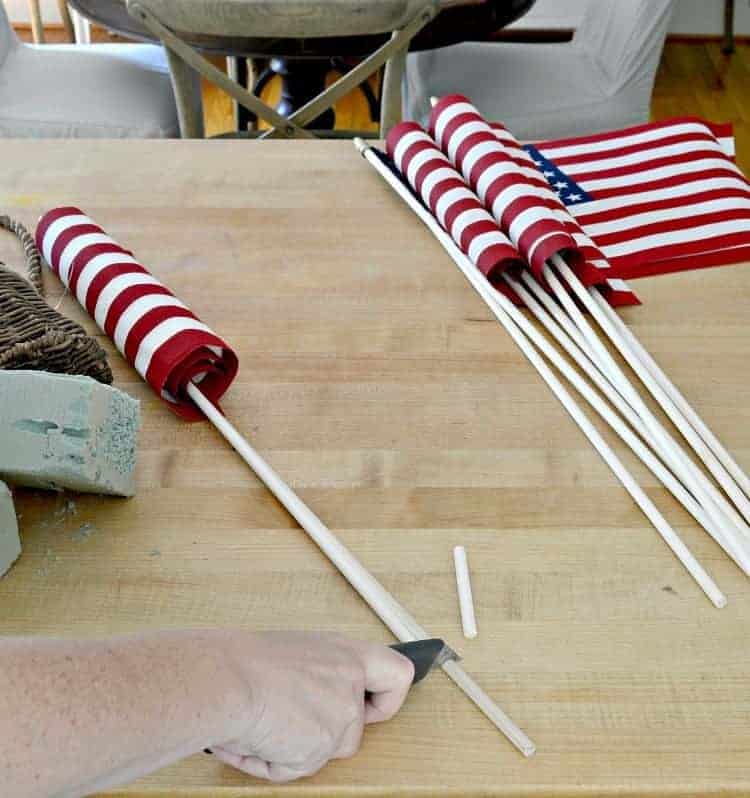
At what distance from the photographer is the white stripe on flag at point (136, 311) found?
97 centimetres

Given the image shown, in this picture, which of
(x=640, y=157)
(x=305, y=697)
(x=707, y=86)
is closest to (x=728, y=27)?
(x=707, y=86)

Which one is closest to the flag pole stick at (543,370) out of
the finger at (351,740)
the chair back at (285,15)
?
the finger at (351,740)

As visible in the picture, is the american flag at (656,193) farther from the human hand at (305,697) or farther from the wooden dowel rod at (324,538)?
the human hand at (305,697)

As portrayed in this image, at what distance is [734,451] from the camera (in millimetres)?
892

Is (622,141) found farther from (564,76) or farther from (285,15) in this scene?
(564,76)

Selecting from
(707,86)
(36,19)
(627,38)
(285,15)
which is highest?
(285,15)

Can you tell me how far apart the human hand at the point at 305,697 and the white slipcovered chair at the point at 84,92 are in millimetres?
1743

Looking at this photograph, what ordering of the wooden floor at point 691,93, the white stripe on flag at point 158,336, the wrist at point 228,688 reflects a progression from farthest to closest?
the wooden floor at point 691,93, the white stripe on flag at point 158,336, the wrist at point 228,688

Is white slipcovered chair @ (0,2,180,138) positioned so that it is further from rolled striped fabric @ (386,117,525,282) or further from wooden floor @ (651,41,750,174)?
wooden floor @ (651,41,750,174)

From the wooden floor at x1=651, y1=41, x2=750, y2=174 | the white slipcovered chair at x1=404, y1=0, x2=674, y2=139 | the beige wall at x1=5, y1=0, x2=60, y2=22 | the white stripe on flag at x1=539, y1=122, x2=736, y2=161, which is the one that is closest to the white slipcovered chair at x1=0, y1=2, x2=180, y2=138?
the white slipcovered chair at x1=404, y1=0, x2=674, y2=139

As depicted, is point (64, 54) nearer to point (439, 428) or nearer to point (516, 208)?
Answer: point (516, 208)

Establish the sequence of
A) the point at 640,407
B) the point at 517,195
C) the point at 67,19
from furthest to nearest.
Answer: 1. the point at 67,19
2. the point at 517,195
3. the point at 640,407

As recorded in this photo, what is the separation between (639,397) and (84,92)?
170cm

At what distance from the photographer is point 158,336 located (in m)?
0.94
